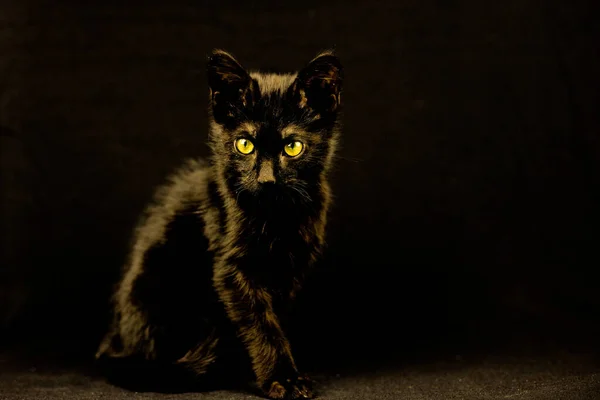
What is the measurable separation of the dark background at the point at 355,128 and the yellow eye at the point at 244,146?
0.85 metres

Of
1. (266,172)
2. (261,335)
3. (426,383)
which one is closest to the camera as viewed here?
(266,172)

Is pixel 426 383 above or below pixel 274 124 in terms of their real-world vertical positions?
below

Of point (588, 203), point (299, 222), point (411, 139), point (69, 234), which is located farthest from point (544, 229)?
point (69, 234)

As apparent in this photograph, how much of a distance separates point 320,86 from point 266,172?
329 millimetres

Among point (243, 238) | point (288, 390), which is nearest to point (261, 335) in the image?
point (288, 390)

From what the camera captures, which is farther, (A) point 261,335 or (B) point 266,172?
(A) point 261,335

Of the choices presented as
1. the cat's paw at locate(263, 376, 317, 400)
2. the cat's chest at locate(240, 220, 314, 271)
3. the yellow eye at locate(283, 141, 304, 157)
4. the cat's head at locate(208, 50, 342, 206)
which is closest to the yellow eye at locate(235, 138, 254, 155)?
the cat's head at locate(208, 50, 342, 206)

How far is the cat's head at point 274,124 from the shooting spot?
238 centimetres

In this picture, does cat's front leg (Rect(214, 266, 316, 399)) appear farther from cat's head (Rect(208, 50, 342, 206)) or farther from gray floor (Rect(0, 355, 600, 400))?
cat's head (Rect(208, 50, 342, 206))

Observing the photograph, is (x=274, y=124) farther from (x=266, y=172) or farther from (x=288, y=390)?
(x=288, y=390)

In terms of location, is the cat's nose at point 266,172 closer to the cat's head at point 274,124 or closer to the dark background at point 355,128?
the cat's head at point 274,124

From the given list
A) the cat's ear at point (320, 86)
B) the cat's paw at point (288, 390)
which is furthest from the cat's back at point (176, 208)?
the cat's paw at point (288, 390)

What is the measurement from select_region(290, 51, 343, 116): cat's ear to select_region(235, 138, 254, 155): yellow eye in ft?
0.60

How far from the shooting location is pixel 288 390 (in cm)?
243
